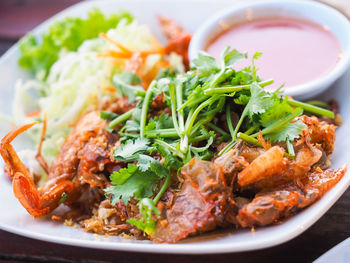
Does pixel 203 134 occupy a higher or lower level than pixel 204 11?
lower

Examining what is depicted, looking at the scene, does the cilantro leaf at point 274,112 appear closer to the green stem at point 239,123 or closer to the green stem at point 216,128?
the green stem at point 239,123

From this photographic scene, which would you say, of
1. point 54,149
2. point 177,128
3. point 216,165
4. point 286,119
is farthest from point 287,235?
point 54,149

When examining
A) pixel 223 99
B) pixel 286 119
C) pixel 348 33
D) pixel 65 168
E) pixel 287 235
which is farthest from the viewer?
pixel 348 33

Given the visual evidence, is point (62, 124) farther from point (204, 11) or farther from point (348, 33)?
point (348, 33)

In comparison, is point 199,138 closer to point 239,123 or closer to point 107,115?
→ point 239,123

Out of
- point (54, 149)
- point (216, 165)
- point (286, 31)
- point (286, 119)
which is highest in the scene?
Result: point (286, 31)

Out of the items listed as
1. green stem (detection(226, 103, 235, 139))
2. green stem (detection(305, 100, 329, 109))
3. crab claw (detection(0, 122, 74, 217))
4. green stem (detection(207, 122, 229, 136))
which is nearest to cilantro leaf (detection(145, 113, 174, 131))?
green stem (detection(207, 122, 229, 136))

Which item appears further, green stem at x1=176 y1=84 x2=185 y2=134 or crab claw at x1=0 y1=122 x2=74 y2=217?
crab claw at x1=0 y1=122 x2=74 y2=217

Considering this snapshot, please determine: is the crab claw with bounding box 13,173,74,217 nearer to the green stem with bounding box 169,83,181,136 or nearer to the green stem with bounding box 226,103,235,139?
the green stem with bounding box 169,83,181,136
